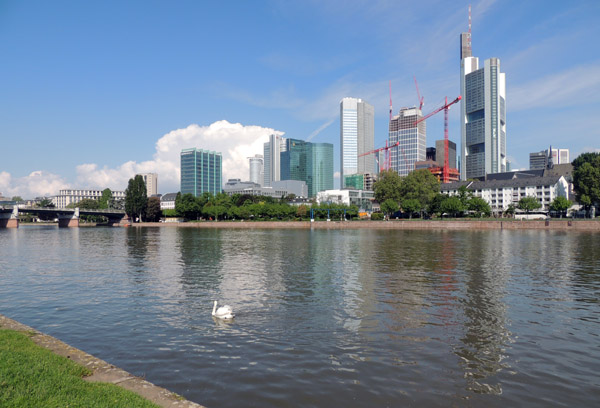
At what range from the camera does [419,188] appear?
618 feet

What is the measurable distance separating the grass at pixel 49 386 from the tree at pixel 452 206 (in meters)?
171

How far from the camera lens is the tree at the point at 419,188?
186000 mm

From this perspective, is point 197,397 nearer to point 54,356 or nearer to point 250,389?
point 250,389

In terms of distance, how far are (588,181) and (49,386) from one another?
16942 cm

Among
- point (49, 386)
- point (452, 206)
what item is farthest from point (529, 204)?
point (49, 386)

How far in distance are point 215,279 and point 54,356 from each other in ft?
67.1

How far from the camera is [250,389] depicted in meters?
11.6

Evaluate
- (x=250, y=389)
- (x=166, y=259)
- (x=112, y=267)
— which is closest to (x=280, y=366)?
(x=250, y=389)

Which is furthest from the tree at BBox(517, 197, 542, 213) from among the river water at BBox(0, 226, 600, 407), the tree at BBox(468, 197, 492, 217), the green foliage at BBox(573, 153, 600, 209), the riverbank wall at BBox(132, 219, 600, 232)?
the river water at BBox(0, 226, 600, 407)

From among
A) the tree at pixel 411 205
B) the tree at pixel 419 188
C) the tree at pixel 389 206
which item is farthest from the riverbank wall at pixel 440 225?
the tree at pixel 419 188

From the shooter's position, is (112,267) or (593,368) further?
(112,267)

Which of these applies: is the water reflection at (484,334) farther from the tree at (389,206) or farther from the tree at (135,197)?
the tree at (135,197)

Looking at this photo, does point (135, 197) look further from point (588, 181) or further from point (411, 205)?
point (588, 181)

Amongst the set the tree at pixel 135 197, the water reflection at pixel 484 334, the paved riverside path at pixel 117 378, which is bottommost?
the water reflection at pixel 484 334
